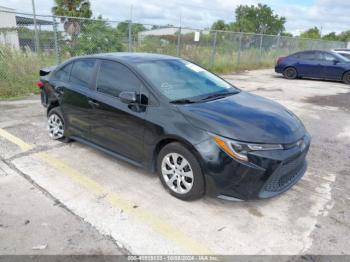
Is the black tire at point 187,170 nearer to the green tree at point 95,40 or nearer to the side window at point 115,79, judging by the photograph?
the side window at point 115,79

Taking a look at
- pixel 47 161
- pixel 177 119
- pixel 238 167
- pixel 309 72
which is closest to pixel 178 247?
pixel 238 167

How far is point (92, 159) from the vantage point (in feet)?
13.9

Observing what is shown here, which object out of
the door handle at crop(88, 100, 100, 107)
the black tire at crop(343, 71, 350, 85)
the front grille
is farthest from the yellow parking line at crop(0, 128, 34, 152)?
the black tire at crop(343, 71, 350, 85)

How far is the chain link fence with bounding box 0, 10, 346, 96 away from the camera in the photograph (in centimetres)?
872

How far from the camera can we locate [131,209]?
3.06 metres

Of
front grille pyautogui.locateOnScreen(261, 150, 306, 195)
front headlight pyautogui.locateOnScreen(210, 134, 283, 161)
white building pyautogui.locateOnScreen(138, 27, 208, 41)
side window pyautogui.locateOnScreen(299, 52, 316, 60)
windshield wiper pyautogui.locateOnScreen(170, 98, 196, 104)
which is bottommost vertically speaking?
front grille pyautogui.locateOnScreen(261, 150, 306, 195)

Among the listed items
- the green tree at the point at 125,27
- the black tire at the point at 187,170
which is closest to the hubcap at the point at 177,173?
the black tire at the point at 187,170

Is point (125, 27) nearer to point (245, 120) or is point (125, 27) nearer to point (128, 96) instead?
point (128, 96)

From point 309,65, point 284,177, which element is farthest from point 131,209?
point 309,65

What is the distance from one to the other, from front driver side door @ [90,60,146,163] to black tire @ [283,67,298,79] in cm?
1262

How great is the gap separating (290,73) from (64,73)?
1262 cm

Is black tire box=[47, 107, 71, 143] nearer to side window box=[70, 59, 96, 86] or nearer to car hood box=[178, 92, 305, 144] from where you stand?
side window box=[70, 59, 96, 86]

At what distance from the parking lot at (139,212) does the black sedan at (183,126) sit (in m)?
0.26

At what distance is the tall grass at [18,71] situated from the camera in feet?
27.7
